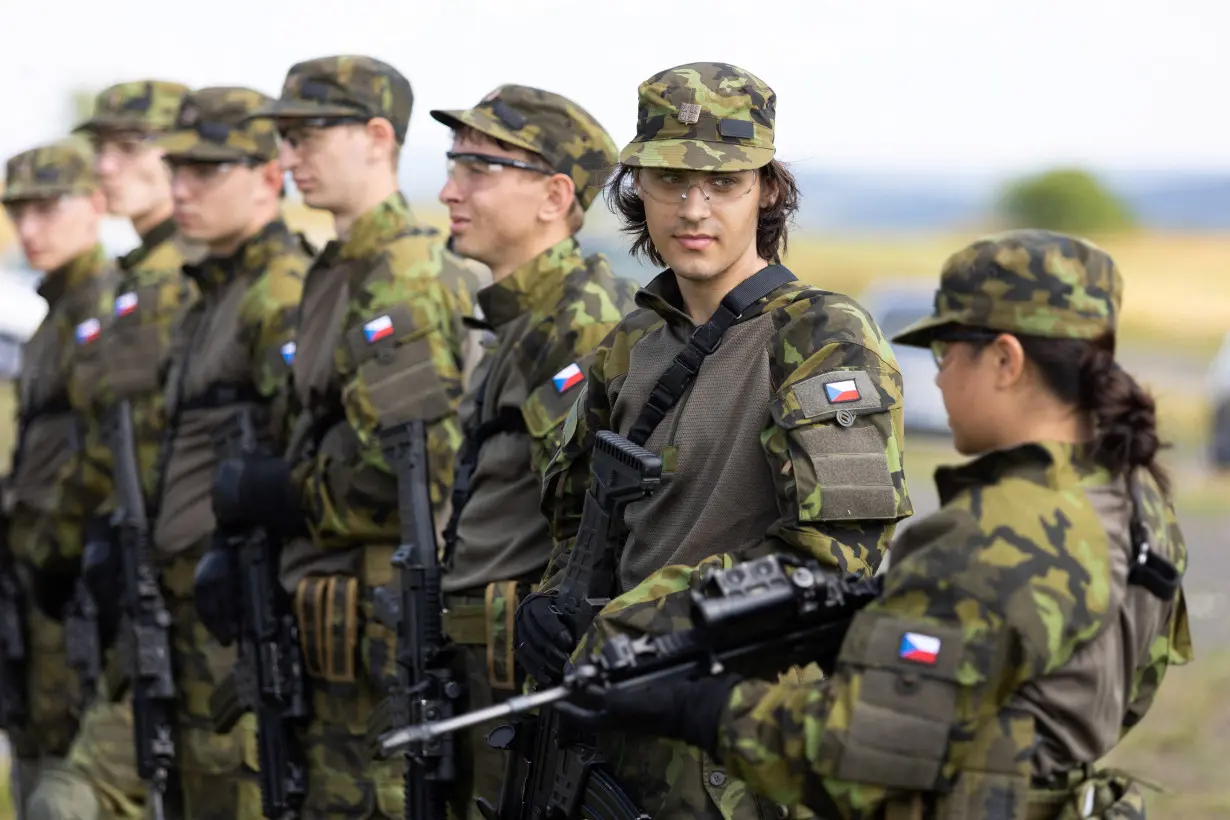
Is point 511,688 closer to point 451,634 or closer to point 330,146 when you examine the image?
point 451,634

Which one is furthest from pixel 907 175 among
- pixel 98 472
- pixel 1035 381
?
pixel 1035 381

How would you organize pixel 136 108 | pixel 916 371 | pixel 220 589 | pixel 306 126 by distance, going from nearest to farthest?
pixel 306 126, pixel 220 589, pixel 136 108, pixel 916 371

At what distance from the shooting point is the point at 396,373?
548 centimetres

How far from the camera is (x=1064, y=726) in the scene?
2.96 m

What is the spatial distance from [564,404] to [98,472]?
3679 millimetres

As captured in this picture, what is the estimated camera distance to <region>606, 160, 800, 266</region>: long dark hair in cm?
402

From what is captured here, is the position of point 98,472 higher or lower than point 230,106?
lower

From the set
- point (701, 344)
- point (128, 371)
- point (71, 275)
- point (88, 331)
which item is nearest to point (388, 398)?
point (701, 344)

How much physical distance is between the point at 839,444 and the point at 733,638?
0.53 metres

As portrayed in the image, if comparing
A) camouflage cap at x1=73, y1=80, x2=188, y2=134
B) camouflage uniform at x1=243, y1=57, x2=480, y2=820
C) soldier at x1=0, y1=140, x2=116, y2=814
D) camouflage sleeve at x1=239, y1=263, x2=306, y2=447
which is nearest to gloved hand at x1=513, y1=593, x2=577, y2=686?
camouflage uniform at x1=243, y1=57, x2=480, y2=820

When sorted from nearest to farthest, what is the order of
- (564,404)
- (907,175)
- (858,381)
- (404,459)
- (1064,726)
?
1. (1064,726)
2. (858,381)
3. (564,404)
4. (404,459)
5. (907,175)

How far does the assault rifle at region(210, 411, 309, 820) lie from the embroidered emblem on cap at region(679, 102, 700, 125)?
2786 millimetres

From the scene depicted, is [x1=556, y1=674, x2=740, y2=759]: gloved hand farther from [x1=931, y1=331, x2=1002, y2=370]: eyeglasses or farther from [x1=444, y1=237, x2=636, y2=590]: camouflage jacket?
[x1=444, y1=237, x2=636, y2=590]: camouflage jacket

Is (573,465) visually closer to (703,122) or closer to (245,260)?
(703,122)
